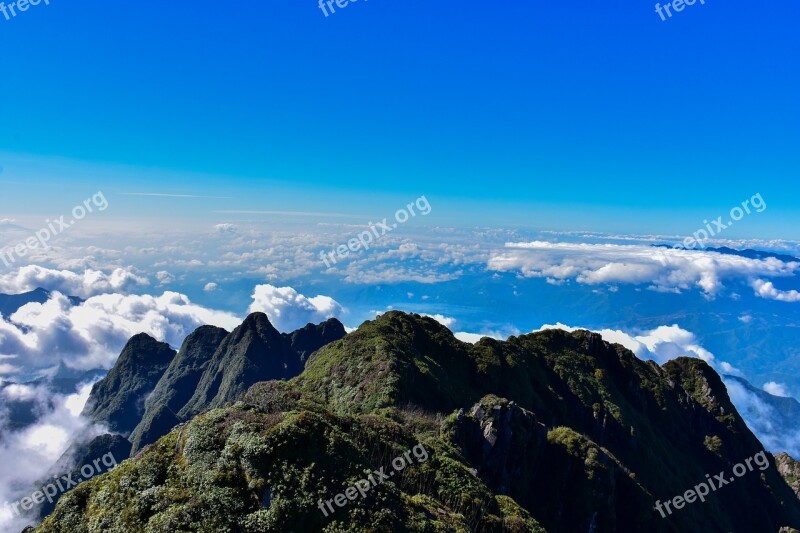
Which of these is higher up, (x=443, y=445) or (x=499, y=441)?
(x=443, y=445)

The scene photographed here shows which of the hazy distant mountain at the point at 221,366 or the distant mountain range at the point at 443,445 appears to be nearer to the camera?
the distant mountain range at the point at 443,445

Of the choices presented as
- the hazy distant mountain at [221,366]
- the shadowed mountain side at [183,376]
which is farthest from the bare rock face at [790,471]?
the shadowed mountain side at [183,376]

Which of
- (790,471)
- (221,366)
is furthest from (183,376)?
(790,471)

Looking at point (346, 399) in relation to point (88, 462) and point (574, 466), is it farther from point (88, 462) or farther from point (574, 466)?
point (88, 462)

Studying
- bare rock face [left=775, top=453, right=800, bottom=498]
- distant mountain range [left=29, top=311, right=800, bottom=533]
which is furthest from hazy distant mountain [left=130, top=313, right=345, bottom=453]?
bare rock face [left=775, top=453, right=800, bottom=498]

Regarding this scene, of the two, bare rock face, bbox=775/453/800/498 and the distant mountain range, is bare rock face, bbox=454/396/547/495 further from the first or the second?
bare rock face, bbox=775/453/800/498

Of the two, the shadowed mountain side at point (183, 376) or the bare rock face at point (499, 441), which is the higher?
the bare rock face at point (499, 441)

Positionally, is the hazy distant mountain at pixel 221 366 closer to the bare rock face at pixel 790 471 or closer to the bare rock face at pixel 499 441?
the bare rock face at pixel 499 441

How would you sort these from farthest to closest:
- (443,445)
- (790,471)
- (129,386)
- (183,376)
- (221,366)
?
1. (129,386)
2. (183,376)
3. (221,366)
4. (790,471)
5. (443,445)

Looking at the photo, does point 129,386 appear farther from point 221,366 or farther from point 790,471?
point 790,471
